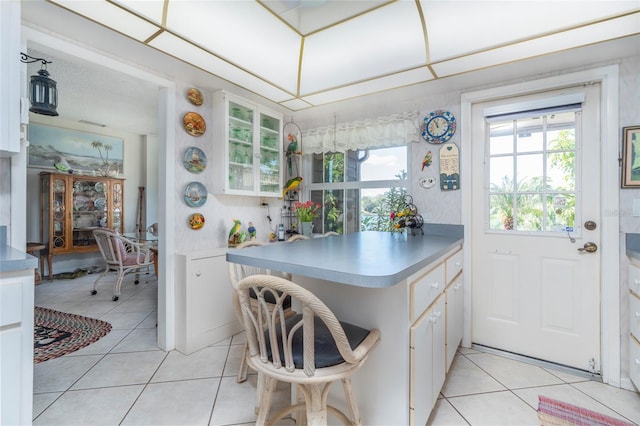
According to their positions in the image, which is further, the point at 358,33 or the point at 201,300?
the point at 201,300

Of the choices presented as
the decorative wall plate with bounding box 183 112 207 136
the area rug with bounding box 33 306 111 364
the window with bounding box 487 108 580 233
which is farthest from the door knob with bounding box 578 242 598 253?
the area rug with bounding box 33 306 111 364

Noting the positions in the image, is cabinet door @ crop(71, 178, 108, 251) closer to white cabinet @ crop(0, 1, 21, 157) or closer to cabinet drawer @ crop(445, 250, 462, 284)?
white cabinet @ crop(0, 1, 21, 157)

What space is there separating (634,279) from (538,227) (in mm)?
592

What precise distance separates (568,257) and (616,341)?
579mm

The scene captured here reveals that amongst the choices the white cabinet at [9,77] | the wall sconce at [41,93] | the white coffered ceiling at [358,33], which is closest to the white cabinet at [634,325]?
the white coffered ceiling at [358,33]

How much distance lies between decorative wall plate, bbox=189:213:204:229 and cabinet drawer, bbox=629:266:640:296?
3009 millimetres

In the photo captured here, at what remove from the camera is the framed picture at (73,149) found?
4.34 meters

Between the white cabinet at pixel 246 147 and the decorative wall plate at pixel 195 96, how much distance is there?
141 mm

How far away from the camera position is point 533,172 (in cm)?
222

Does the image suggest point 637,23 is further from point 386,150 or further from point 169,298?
point 169,298

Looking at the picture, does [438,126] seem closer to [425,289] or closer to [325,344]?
[425,289]

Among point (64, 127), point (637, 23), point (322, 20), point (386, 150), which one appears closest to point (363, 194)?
point (386, 150)

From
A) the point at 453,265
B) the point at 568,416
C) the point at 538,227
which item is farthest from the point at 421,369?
the point at 538,227

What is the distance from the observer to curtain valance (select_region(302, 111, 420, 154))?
8.69ft
